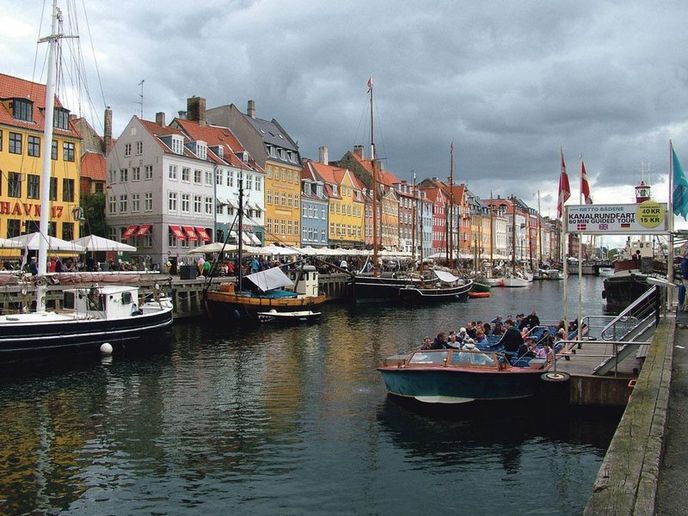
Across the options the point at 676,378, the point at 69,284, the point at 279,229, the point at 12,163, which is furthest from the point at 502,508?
the point at 279,229

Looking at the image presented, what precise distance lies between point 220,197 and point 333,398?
51.9 meters

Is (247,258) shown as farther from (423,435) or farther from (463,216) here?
(463,216)

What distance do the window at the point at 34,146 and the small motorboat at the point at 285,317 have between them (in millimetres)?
23890

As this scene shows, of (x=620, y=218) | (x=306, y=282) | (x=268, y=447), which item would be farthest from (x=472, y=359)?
(x=306, y=282)

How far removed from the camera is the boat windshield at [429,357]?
19.2 metres

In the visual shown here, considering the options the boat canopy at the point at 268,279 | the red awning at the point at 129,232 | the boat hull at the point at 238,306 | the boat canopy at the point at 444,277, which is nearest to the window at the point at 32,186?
the red awning at the point at 129,232

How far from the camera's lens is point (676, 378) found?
13.2 meters

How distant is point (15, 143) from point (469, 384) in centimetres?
4479

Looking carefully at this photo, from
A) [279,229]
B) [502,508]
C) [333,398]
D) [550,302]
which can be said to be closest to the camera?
[502,508]

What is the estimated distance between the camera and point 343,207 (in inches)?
3807

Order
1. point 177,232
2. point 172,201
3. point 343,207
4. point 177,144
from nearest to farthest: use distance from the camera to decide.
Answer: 1. point 177,232
2. point 172,201
3. point 177,144
4. point 343,207

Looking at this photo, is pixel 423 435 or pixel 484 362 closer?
pixel 423 435

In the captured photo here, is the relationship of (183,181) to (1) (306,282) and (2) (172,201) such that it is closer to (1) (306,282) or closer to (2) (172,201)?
(2) (172,201)

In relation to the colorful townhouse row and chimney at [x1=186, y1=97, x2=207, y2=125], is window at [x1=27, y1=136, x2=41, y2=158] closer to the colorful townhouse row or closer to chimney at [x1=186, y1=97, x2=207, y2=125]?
the colorful townhouse row
